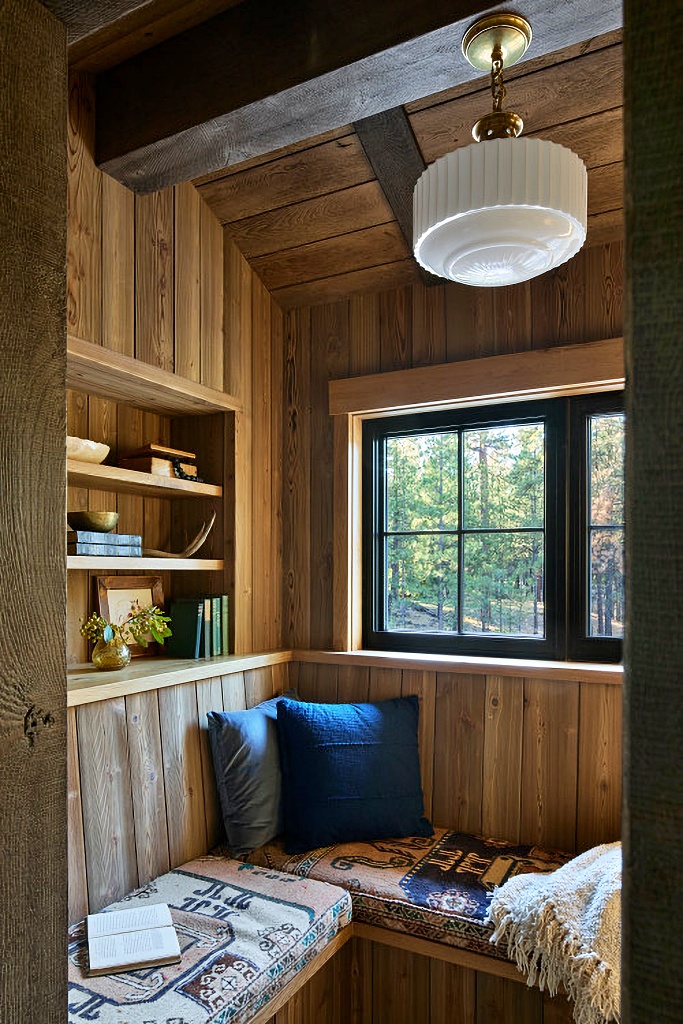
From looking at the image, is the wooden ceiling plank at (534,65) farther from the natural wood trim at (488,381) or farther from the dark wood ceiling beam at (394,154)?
the natural wood trim at (488,381)

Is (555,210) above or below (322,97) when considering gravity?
below

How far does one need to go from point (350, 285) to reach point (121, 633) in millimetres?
1505

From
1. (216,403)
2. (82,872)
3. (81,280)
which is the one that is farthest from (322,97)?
(82,872)

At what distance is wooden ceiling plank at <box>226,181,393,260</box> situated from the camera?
7.88ft

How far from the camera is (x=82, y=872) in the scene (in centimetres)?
182

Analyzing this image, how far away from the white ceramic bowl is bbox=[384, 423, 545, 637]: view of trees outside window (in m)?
1.10

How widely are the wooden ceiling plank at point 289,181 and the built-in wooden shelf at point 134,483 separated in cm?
97

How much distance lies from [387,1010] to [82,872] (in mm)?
939

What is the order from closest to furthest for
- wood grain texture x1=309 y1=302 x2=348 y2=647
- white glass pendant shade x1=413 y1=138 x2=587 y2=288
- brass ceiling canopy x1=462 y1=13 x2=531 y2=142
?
white glass pendant shade x1=413 y1=138 x2=587 y2=288 < brass ceiling canopy x1=462 y1=13 x2=531 y2=142 < wood grain texture x1=309 y1=302 x2=348 y2=647

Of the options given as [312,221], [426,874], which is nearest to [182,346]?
[312,221]

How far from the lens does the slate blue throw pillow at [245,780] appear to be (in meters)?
2.20

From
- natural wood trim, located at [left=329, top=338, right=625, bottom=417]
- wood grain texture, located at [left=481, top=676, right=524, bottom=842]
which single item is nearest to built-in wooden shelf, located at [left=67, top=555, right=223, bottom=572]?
natural wood trim, located at [left=329, top=338, right=625, bottom=417]

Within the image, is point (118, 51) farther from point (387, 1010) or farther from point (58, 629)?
point (387, 1010)

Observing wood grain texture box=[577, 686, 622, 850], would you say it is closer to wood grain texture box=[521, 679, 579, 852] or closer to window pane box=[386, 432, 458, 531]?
wood grain texture box=[521, 679, 579, 852]
